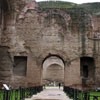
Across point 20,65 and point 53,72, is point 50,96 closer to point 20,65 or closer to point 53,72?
point 20,65

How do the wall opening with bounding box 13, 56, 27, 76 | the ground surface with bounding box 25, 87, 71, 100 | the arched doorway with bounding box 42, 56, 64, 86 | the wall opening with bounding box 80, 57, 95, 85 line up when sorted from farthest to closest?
1. the arched doorway with bounding box 42, 56, 64, 86
2. the wall opening with bounding box 13, 56, 27, 76
3. the wall opening with bounding box 80, 57, 95, 85
4. the ground surface with bounding box 25, 87, 71, 100

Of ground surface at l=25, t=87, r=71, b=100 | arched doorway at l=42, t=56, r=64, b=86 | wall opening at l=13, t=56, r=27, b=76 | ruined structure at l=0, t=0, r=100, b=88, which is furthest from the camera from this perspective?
arched doorway at l=42, t=56, r=64, b=86

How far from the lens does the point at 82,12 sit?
25.7 m

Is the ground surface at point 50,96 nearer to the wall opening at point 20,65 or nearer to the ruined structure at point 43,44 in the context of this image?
the ruined structure at point 43,44

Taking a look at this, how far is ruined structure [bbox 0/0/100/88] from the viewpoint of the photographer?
2466cm

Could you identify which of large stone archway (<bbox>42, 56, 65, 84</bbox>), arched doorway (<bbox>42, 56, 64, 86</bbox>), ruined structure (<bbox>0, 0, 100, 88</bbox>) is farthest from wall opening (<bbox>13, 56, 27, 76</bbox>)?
large stone archway (<bbox>42, 56, 65, 84</bbox>)

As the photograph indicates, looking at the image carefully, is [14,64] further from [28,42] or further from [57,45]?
[57,45]

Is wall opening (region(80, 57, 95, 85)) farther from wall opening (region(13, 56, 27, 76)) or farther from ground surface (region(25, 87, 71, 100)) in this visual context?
ground surface (region(25, 87, 71, 100))

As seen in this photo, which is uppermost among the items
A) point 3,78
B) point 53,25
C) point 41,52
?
point 53,25

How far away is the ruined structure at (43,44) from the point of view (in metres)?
24.7

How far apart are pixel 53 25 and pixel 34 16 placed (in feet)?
5.81

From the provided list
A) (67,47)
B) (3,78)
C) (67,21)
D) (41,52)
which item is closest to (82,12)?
(67,21)

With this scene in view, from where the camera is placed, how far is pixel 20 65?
25.5 m

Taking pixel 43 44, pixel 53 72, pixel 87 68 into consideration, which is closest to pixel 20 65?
pixel 43 44
